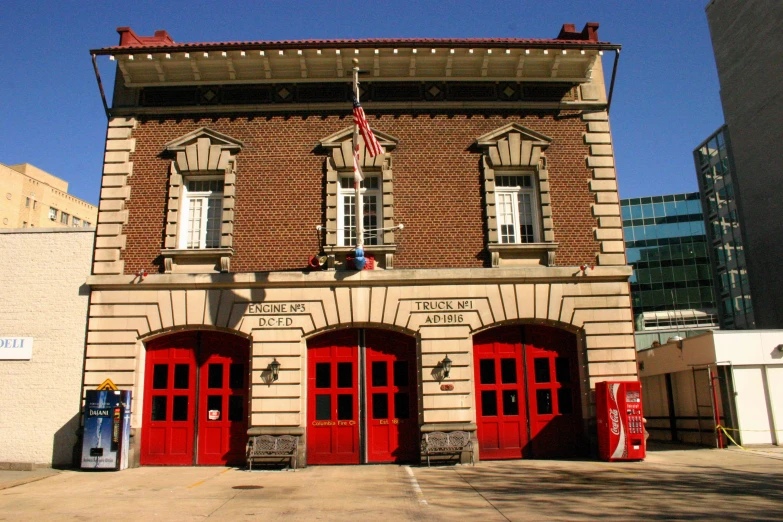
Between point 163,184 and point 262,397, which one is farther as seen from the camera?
point 163,184

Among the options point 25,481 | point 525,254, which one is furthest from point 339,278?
point 25,481

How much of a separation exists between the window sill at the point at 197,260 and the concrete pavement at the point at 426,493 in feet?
15.0

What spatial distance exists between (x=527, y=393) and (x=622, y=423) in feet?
7.27

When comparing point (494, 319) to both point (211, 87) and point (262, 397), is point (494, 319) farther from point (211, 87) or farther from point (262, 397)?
point (211, 87)

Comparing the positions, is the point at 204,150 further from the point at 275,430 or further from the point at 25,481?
the point at 25,481

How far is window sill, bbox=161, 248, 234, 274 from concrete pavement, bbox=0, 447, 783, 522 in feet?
15.0

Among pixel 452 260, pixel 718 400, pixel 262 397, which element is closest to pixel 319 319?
pixel 262 397

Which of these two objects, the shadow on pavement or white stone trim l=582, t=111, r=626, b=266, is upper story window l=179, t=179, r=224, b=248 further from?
white stone trim l=582, t=111, r=626, b=266

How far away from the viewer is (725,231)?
50.1 metres

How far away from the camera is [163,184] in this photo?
1551 centimetres

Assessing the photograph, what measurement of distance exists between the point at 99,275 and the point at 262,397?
4971 mm

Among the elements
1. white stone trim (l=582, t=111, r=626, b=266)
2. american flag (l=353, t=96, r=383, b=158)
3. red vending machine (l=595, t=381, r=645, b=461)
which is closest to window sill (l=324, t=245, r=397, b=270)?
american flag (l=353, t=96, r=383, b=158)

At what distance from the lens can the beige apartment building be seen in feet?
211

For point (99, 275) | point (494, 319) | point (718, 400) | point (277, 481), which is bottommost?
point (277, 481)
